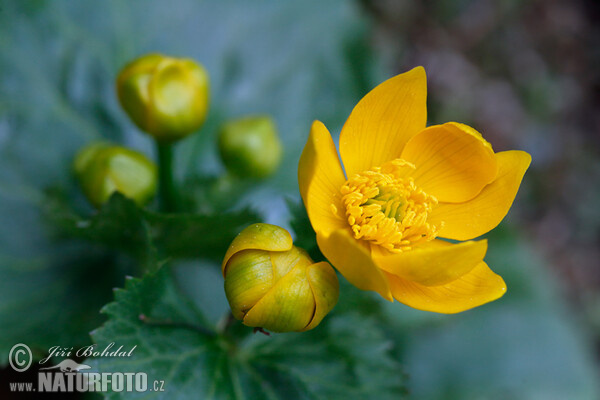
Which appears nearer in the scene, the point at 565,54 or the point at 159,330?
the point at 159,330

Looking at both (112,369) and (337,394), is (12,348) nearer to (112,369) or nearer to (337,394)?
(112,369)

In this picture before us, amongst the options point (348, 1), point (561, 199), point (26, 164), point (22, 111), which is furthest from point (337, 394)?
point (561, 199)

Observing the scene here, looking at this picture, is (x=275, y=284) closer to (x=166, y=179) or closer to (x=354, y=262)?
(x=354, y=262)

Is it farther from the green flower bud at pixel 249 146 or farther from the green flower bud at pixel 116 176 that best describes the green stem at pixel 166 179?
the green flower bud at pixel 249 146

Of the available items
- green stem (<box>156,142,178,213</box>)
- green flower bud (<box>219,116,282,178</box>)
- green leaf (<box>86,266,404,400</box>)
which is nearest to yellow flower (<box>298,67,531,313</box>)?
green leaf (<box>86,266,404,400</box>)

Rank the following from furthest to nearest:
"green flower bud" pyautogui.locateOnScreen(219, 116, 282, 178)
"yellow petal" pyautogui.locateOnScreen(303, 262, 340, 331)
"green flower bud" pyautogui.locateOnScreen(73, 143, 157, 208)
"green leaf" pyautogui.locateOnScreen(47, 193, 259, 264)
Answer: "green flower bud" pyautogui.locateOnScreen(219, 116, 282, 178)
"green flower bud" pyautogui.locateOnScreen(73, 143, 157, 208)
"green leaf" pyautogui.locateOnScreen(47, 193, 259, 264)
"yellow petal" pyautogui.locateOnScreen(303, 262, 340, 331)

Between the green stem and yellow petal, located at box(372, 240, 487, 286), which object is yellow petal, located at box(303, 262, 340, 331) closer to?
yellow petal, located at box(372, 240, 487, 286)

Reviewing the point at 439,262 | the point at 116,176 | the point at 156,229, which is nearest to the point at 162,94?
the point at 116,176
